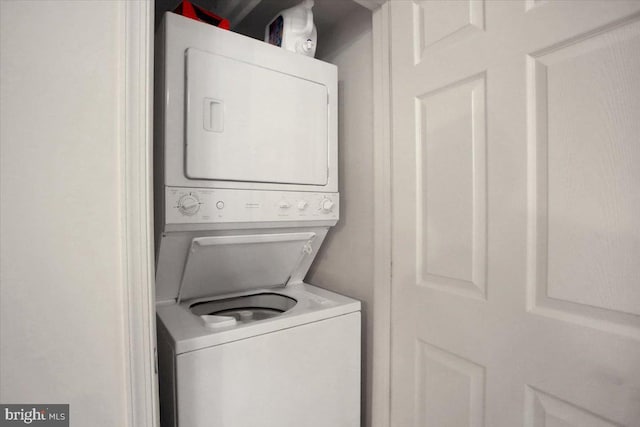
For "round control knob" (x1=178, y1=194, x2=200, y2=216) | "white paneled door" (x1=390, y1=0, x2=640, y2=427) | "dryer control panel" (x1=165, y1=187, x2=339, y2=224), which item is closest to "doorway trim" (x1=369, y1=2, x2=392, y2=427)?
"white paneled door" (x1=390, y1=0, x2=640, y2=427)

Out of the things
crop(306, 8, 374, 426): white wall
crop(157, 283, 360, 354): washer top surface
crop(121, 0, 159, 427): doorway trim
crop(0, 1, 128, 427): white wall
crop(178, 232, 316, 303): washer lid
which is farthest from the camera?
crop(306, 8, 374, 426): white wall

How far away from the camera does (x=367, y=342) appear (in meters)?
1.87

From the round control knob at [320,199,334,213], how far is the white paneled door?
376 mm

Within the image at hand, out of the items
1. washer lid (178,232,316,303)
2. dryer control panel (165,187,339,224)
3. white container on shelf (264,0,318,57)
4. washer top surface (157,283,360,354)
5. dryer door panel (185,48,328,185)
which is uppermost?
white container on shelf (264,0,318,57)

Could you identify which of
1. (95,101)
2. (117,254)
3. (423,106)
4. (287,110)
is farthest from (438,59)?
(117,254)

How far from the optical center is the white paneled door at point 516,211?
3.12 ft

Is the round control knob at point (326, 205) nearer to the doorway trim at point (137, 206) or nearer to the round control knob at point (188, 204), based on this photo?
the round control knob at point (188, 204)

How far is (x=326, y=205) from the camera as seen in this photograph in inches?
70.9

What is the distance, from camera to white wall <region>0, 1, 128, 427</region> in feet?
2.22

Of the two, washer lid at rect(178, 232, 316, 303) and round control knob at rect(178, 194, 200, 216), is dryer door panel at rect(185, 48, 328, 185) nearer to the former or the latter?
round control knob at rect(178, 194, 200, 216)

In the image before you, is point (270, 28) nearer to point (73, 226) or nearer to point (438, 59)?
point (438, 59)

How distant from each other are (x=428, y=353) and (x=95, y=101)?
1615mm

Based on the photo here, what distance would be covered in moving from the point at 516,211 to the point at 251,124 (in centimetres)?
118

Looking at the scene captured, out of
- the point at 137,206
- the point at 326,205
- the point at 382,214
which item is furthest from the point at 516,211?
the point at 137,206
